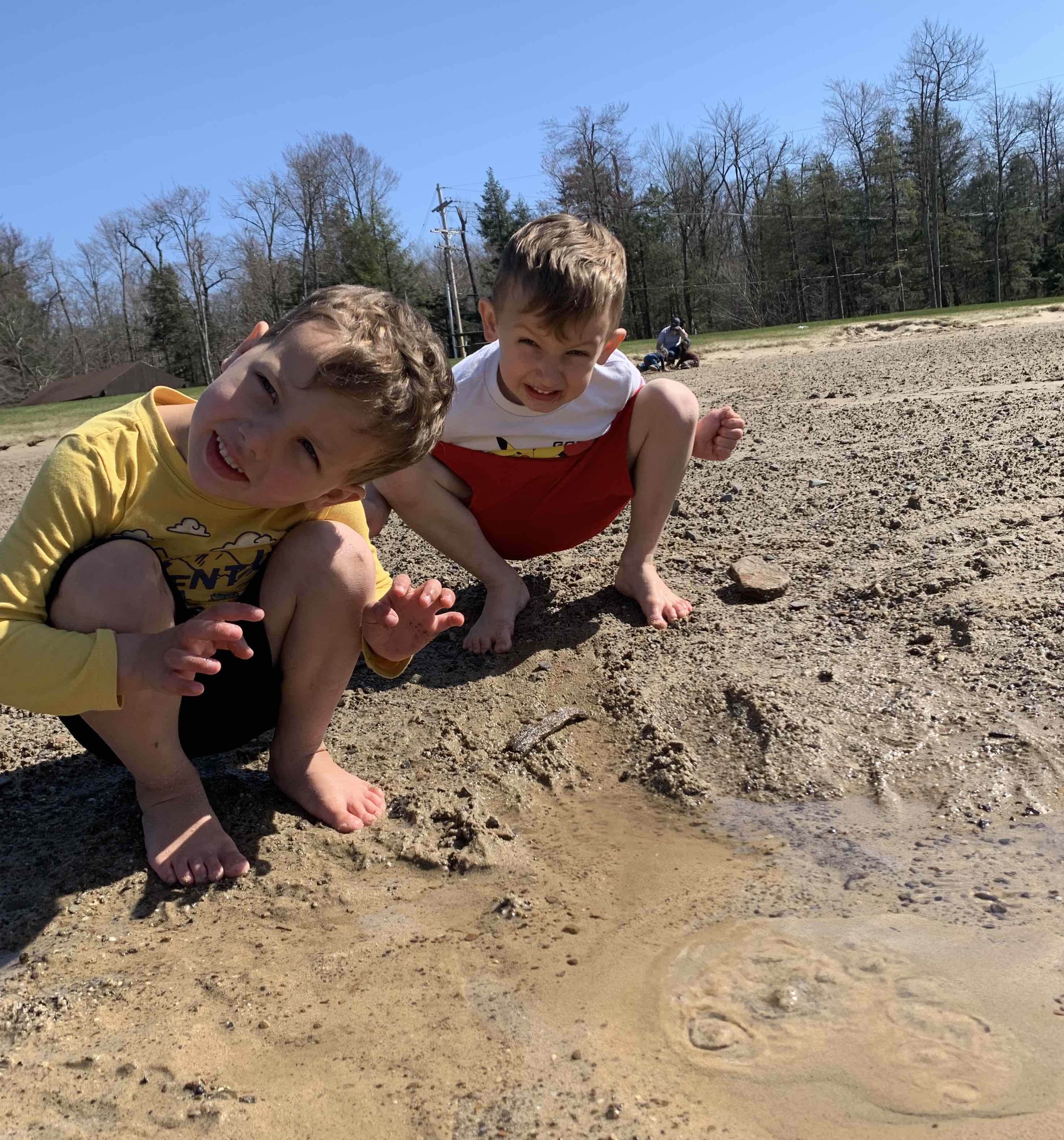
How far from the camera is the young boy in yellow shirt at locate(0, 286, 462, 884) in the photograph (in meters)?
1.44

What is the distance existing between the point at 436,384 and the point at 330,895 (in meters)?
0.85

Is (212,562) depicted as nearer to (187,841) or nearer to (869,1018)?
(187,841)

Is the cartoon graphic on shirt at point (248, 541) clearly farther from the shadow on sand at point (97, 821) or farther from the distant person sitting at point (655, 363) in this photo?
the distant person sitting at point (655, 363)

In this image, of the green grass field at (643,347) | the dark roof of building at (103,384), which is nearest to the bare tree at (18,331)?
the dark roof of building at (103,384)

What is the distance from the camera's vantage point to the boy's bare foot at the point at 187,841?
164 cm

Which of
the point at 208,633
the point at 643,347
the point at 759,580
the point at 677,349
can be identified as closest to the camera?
the point at 208,633

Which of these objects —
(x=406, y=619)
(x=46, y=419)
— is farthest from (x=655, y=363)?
(x=406, y=619)

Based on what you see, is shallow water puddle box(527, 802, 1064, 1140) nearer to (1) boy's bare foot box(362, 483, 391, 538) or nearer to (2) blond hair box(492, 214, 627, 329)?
(2) blond hair box(492, 214, 627, 329)

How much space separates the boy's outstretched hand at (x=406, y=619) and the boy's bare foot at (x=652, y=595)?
91 cm

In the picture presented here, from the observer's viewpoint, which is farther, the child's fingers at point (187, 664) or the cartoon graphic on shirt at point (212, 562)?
the cartoon graphic on shirt at point (212, 562)

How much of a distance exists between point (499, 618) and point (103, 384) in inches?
1597

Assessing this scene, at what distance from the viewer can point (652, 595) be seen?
267 cm

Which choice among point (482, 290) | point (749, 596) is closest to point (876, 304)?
point (482, 290)

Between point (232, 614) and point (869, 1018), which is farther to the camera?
point (232, 614)
